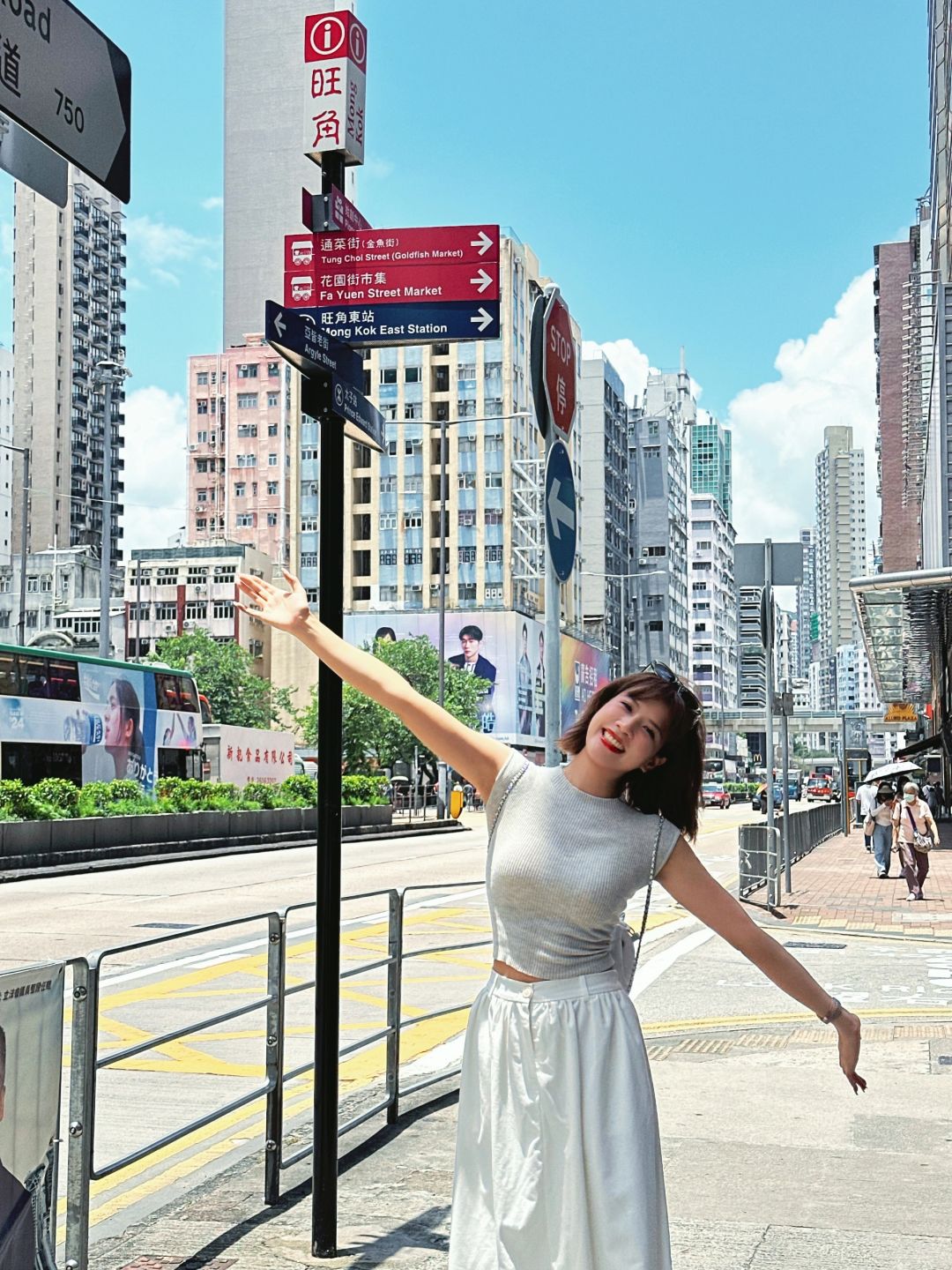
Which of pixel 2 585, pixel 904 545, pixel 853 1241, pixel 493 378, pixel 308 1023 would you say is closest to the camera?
pixel 853 1241

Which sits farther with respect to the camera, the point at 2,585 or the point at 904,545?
the point at 2,585

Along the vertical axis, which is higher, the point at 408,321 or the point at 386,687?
the point at 408,321

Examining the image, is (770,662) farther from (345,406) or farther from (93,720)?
(93,720)

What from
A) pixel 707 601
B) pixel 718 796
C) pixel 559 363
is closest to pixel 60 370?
pixel 707 601

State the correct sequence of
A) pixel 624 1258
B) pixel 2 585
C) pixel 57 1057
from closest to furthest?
1. pixel 624 1258
2. pixel 57 1057
3. pixel 2 585

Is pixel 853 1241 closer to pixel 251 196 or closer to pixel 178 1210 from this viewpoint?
pixel 178 1210

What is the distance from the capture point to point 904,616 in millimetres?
33375

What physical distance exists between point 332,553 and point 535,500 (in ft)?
311

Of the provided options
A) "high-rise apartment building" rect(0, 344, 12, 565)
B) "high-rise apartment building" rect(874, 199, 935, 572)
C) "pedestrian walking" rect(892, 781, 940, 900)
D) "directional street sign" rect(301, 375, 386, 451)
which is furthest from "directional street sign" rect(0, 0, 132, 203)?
"high-rise apartment building" rect(0, 344, 12, 565)

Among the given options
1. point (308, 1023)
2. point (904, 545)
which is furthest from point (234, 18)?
point (308, 1023)

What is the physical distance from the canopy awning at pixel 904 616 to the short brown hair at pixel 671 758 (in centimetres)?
2289

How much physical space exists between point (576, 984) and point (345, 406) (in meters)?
2.30

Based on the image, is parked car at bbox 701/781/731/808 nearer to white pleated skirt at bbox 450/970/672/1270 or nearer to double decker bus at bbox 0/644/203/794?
double decker bus at bbox 0/644/203/794

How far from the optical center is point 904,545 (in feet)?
238
